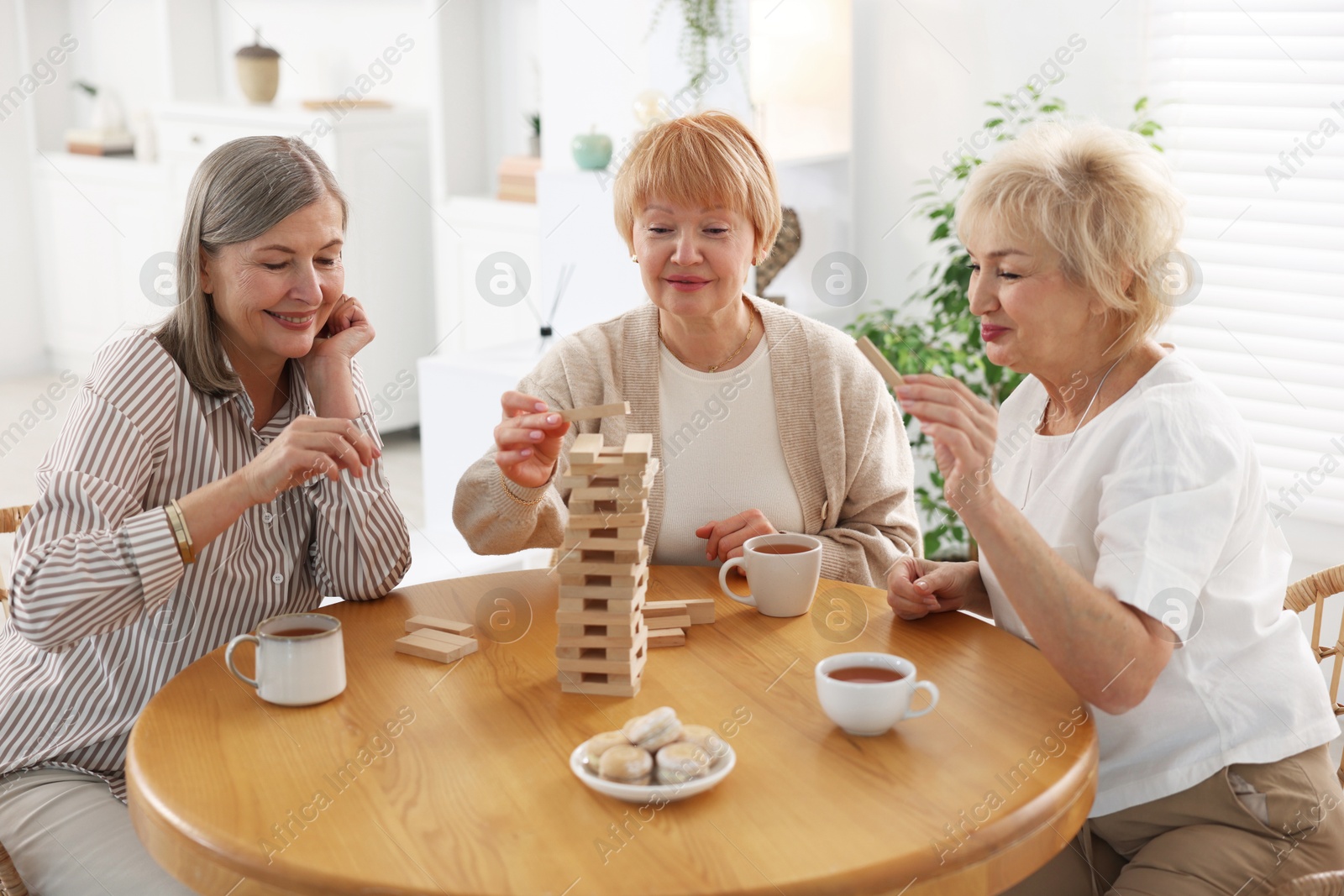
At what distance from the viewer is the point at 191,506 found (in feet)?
5.21

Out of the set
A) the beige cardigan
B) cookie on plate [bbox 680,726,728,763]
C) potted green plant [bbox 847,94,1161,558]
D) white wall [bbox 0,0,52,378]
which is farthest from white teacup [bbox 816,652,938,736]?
white wall [bbox 0,0,52,378]

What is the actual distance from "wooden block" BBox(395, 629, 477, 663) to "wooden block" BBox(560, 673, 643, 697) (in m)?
0.18

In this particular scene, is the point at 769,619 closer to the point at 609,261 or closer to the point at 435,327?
the point at 609,261

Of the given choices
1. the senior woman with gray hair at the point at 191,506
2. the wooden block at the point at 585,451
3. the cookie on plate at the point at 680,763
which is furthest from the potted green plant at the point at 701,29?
the cookie on plate at the point at 680,763

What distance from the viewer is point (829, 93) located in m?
3.85

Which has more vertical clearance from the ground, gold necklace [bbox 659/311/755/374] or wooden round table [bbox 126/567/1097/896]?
gold necklace [bbox 659/311/755/374]

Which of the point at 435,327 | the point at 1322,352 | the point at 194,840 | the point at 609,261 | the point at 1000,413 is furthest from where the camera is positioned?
the point at 435,327

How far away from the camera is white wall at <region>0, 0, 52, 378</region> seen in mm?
6688

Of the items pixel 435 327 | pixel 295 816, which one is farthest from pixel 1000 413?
pixel 435 327

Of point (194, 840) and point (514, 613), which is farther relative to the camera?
point (514, 613)

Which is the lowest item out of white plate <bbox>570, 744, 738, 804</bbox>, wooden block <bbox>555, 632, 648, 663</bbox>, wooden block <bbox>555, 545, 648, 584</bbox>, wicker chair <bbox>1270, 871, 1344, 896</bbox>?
wicker chair <bbox>1270, 871, 1344, 896</bbox>

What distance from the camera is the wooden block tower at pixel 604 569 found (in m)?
1.39

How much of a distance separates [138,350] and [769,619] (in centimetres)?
93

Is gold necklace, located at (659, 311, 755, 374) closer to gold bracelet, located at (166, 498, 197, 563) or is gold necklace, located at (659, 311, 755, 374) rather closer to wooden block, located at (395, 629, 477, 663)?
wooden block, located at (395, 629, 477, 663)
